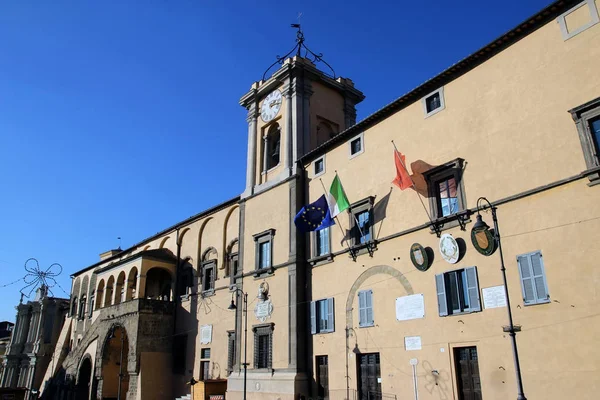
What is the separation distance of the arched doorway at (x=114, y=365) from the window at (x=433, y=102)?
23125mm

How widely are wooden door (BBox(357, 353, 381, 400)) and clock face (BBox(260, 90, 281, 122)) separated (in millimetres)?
13870

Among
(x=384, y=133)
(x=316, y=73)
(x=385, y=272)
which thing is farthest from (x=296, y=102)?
(x=385, y=272)

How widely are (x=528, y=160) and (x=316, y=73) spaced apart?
48.1 feet

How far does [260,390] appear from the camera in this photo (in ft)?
75.7

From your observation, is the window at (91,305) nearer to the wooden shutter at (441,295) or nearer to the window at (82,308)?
the window at (82,308)

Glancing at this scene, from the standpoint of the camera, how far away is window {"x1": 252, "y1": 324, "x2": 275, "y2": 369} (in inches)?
926

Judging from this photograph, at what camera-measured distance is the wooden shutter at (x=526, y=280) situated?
14.5 metres

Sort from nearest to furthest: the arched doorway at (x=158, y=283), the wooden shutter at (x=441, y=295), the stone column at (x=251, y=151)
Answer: the wooden shutter at (x=441, y=295), the stone column at (x=251, y=151), the arched doorway at (x=158, y=283)

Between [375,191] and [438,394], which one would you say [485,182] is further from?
[438,394]

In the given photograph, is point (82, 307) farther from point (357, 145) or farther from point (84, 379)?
point (357, 145)

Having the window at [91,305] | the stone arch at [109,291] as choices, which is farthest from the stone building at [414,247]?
the window at [91,305]

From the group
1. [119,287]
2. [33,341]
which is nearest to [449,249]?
[119,287]

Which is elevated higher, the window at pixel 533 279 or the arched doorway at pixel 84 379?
the window at pixel 533 279

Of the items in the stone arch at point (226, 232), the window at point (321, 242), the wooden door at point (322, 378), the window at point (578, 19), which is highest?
the window at point (578, 19)
